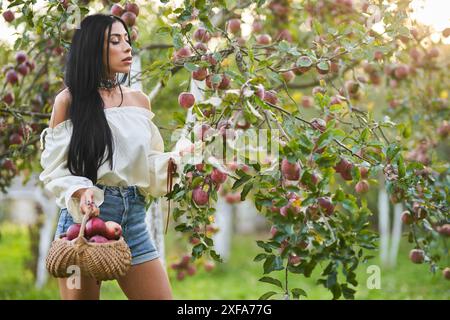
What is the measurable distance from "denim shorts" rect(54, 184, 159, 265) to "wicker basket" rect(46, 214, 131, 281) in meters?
0.19

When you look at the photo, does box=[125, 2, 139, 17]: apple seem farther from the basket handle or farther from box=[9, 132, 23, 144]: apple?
the basket handle

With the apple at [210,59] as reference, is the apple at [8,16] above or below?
above

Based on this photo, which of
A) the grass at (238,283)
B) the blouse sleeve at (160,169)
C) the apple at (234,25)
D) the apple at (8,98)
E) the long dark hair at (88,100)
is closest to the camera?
the long dark hair at (88,100)

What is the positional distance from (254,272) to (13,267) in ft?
9.17

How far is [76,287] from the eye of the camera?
195cm

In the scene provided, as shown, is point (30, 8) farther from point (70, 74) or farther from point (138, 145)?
point (138, 145)

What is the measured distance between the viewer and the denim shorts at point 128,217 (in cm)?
195

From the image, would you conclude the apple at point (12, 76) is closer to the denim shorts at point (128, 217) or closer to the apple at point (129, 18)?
the apple at point (129, 18)

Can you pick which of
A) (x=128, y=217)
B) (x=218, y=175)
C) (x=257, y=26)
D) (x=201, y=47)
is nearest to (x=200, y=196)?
(x=218, y=175)

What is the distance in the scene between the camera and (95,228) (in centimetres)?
177

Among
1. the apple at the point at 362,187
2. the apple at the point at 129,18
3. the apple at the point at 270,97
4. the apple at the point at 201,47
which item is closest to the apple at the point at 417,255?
the apple at the point at 362,187

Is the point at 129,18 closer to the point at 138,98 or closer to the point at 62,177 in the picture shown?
the point at 138,98

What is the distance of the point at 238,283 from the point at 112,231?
493cm

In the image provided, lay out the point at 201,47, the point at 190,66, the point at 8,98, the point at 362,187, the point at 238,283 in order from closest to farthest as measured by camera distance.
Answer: the point at 190,66 < the point at 201,47 < the point at 362,187 < the point at 8,98 < the point at 238,283
